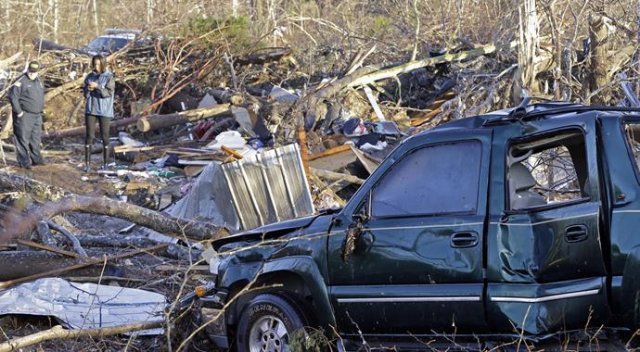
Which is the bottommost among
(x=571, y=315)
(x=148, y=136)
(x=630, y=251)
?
(x=148, y=136)

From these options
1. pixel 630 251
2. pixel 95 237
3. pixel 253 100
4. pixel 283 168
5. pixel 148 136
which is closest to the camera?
pixel 630 251

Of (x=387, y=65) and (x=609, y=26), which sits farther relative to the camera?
(x=387, y=65)

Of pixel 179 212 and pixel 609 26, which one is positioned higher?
pixel 609 26

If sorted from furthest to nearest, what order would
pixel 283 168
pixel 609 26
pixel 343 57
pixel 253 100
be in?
pixel 343 57 → pixel 253 100 → pixel 609 26 → pixel 283 168

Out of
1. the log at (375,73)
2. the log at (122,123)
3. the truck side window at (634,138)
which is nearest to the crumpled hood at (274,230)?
the truck side window at (634,138)

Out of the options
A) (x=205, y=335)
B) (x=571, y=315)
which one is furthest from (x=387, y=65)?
(x=571, y=315)

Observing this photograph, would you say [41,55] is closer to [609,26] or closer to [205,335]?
[609,26]

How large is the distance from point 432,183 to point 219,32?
16.7 meters

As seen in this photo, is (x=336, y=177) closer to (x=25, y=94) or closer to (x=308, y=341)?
(x=25, y=94)

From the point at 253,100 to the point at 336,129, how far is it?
8.86 ft

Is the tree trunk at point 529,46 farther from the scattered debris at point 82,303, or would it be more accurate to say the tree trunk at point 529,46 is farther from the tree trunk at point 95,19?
the tree trunk at point 95,19

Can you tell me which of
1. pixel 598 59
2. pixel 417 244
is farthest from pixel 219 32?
pixel 417 244

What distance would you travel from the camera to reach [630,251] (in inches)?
182

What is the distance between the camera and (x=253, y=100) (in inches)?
696
